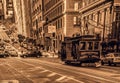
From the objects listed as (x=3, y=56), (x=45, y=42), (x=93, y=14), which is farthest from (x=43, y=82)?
(x=45, y=42)

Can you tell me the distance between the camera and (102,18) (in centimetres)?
4156

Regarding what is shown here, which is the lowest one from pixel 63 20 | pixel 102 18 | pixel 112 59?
pixel 112 59

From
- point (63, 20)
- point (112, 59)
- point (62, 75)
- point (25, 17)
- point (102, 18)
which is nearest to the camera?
point (62, 75)

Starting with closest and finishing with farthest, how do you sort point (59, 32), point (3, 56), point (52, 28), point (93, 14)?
point (93, 14) → point (3, 56) → point (52, 28) → point (59, 32)

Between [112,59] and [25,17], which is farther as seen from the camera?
[25,17]

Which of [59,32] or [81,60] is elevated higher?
[59,32]

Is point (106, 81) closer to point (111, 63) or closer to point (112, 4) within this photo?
point (111, 63)

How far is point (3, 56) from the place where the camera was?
56125 millimetres

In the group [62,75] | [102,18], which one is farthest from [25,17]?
[62,75]

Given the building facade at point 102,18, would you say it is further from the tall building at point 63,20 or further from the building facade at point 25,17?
the building facade at point 25,17

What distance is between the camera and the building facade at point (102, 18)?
38281 millimetres

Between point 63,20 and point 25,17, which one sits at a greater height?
point 25,17

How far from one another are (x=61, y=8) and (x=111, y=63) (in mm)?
39838

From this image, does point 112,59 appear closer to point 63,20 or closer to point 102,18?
point 102,18
